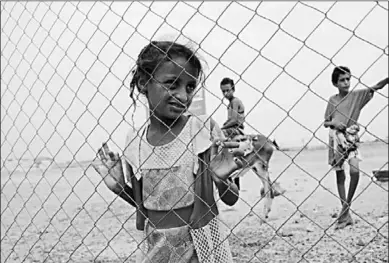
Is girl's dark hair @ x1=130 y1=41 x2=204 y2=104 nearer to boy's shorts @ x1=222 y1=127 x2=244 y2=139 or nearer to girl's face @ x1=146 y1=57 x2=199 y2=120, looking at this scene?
girl's face @ x1=146 y1=57 x2=199 y2=120

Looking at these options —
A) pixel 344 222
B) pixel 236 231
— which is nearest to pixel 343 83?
pixel 344 222

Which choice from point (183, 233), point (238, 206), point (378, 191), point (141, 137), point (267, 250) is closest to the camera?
point (183, 233)

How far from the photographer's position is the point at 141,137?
215 centimetres

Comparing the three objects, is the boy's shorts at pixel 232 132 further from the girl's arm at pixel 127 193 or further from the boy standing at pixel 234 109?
the girl's arm at pixel 127 193

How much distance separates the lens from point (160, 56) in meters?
2.03

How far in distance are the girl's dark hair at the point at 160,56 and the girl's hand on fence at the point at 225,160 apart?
33 centimetres

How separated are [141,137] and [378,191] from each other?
5.49m

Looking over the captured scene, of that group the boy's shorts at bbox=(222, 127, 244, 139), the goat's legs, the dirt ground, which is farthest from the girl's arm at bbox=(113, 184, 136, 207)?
the goat's legs

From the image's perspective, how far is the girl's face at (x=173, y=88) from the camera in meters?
1.97

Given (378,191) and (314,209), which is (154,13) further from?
(378,191)

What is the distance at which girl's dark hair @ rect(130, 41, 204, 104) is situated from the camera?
6.60ft

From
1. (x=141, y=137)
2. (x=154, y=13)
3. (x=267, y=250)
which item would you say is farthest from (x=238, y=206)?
(x=154, y=13)

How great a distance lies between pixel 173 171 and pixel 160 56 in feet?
1.55

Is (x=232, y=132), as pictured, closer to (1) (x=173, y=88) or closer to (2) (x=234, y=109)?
(2) (x=234, y=109)
